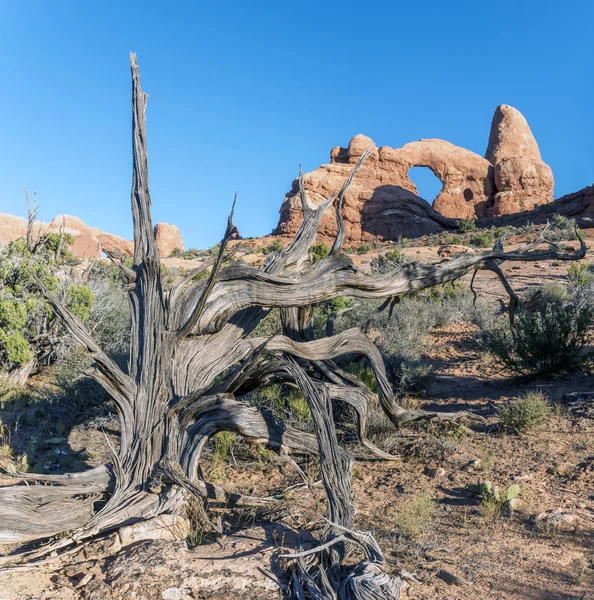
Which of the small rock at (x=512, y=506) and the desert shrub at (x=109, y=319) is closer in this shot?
the small rock at (x=512, y=506)

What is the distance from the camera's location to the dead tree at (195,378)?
13.8 feet

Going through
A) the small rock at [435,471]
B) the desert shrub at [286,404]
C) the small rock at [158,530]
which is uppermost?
the desert shrub at [286,404]

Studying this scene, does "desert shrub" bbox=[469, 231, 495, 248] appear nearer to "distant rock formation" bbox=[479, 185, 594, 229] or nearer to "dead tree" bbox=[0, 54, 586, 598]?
"distant rock formation" bbox=[479, 185, 594, 229]

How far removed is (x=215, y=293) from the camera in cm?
492

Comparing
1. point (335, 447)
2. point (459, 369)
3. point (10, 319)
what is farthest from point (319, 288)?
point (10, 319)

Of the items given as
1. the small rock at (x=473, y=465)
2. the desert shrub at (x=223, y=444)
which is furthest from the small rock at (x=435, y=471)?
the desert shrub at (x=223, y=444)

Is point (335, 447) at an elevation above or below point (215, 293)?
below

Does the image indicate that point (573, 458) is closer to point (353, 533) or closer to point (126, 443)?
point (353, 533)

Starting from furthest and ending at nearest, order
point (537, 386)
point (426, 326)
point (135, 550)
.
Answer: point (426, 326)
point (537, 386)
point (135, 550)

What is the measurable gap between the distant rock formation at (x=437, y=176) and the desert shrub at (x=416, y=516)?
149 ft

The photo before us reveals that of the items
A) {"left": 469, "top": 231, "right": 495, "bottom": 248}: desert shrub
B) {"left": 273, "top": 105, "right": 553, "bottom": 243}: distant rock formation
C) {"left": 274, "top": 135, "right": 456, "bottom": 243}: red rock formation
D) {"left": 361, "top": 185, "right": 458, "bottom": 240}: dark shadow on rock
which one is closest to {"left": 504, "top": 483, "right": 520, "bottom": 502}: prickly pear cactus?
{"left": 469, "top": 231, "right": 495, "bottom": 248}: desert shrub

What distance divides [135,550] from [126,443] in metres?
0.98

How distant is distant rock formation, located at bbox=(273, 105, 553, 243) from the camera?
2045 inches

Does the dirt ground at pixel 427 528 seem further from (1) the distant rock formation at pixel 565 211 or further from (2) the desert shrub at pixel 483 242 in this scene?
(1) the distant rock formation at pixel 565 211
